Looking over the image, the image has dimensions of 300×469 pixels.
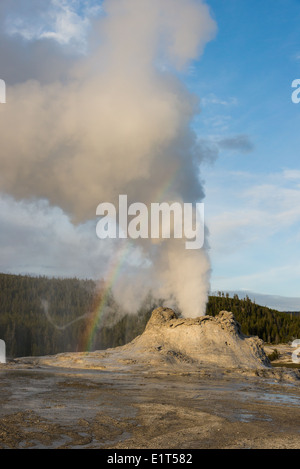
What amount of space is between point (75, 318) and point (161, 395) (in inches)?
3062

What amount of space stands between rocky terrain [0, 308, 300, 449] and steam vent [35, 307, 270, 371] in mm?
81

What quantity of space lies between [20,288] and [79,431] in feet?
376

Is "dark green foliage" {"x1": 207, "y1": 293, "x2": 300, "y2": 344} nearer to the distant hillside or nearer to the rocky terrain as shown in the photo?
the distant hillside

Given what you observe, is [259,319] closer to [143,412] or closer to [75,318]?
[75,318]

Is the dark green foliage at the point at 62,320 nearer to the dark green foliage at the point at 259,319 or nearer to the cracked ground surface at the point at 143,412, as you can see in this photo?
the dark green foliage at the point at 259,319

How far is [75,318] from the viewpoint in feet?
312

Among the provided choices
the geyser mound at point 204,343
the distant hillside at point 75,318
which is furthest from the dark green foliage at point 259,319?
the geyser mound at point 204,343

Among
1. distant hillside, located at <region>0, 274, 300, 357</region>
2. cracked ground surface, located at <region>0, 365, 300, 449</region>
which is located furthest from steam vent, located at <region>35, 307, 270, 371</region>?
distant hillside, located at <region>0, 274, 300, 357</region>

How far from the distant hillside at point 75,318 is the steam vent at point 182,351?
17.0 m

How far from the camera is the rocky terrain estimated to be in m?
11.4

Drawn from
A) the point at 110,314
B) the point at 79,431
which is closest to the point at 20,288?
the point at 110,314

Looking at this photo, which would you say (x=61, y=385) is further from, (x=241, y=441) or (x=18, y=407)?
(x=241, y=441)

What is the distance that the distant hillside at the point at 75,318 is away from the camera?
260 ft

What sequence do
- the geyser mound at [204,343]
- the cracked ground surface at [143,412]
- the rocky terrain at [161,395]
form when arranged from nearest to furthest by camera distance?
1. the cracked ground surface at [143,412]
2. the rocky terrain at [161,395]
3. the geyser mound at [204,343]
